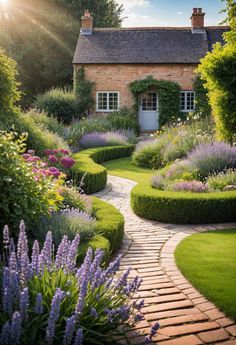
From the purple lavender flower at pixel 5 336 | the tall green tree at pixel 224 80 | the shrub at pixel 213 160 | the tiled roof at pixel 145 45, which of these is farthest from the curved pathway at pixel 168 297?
the tiled roof at pixel 145 45

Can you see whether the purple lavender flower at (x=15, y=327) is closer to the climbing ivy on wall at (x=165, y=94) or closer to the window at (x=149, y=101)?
the climbing ivy on wall at (x=165, y=94)

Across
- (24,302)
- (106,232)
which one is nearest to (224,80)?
(106,232)

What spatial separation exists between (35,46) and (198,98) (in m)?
15.4

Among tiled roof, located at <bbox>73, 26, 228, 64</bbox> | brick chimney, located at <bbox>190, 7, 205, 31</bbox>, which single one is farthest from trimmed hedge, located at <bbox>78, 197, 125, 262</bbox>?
brick chimney, located at <bbox>190, 7, 205, 31</bbox>

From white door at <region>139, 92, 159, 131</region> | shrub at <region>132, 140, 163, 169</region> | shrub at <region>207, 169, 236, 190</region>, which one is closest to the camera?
shrub at <region>207, 169, 236, 190</region>

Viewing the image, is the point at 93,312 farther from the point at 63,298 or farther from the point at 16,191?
the point at 16,191

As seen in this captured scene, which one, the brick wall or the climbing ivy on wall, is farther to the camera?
the brick wall

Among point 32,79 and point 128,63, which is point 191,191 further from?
point 32,79

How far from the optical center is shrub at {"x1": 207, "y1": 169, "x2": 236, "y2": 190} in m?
9.38

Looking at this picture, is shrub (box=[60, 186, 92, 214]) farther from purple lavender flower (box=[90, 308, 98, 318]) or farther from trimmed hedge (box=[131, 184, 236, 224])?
purple lavender flower (box=[90, 308, 98, 318])

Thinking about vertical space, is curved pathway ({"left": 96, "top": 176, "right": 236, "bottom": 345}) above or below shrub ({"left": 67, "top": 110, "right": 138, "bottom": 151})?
below

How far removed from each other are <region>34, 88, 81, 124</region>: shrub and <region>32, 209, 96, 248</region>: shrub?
1846 cm

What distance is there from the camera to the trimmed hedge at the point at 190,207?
8.00 meters

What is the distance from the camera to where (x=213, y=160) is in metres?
10.5
